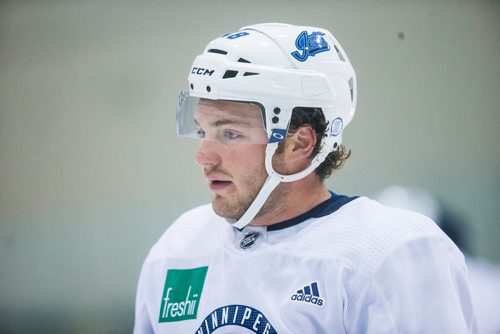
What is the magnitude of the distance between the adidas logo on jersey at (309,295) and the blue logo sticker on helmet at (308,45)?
1.57ft

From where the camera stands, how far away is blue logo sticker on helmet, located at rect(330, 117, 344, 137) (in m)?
1.42

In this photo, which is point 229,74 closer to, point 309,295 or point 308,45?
point 308,45

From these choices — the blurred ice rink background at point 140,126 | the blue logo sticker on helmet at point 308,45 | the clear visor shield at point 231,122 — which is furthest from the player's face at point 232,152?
the blurred ice rink background at point 140,126

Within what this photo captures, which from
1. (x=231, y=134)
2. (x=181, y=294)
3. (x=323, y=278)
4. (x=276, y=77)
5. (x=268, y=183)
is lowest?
(x=181, y=294)

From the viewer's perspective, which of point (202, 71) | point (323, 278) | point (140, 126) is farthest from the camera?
point (140, 126)

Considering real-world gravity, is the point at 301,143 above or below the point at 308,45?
below

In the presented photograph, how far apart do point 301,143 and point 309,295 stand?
344mm

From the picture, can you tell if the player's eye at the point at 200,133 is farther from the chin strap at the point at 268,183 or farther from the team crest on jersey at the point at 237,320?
the team crest on jersey at the point at 237,320

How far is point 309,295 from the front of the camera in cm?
126

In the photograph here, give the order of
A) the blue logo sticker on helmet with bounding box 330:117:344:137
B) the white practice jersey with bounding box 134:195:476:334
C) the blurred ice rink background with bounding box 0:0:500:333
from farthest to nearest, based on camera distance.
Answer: the blurred ice rink background with bounding box 0:0:500:333, the blue logo sticker on helmet with bounding box 330:117:344:137, the white practice jersey with bounding box 134:195:476:334

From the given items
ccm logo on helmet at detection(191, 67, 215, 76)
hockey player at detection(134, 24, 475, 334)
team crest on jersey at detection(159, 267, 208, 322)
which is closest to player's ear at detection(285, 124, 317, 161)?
hockey player at detection(134, 24, 475, 334)

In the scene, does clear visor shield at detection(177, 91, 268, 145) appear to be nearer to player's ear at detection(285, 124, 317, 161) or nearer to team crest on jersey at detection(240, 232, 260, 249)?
player's ear at detection(285, 124, 317, 161)

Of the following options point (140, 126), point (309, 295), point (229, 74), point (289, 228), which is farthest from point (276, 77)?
point (140, 126)

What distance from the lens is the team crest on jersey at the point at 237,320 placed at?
1271 mm
